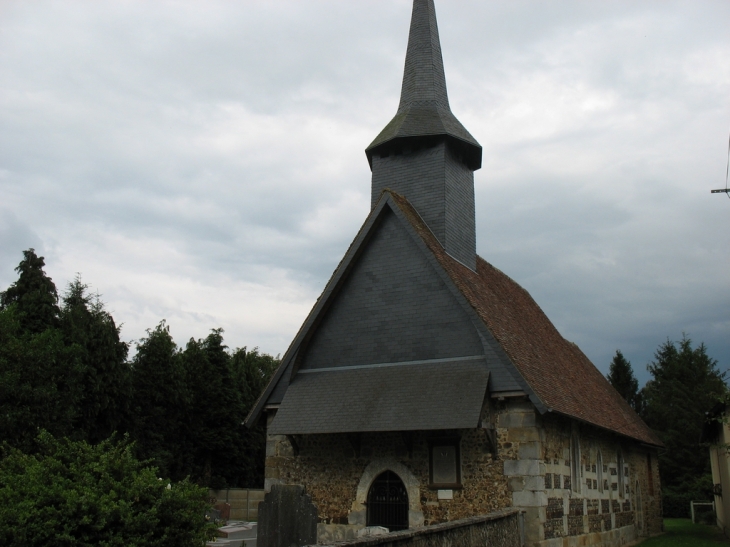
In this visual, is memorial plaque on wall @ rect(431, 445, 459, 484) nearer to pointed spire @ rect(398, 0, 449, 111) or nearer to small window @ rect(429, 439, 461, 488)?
small window @ rect(429, 439, 461, 488)

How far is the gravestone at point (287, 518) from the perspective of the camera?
8164 millimetres

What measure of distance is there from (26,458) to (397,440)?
6.87 metres

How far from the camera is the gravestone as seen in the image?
816 cm

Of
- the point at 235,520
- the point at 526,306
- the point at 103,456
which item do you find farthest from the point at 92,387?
the point at 103,456

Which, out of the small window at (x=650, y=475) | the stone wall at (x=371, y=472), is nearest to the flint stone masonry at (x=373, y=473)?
the stone wall at (x=371, y=472)

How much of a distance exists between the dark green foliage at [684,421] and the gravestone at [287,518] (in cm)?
3196

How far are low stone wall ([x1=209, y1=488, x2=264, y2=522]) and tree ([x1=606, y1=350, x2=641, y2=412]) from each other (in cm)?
3414

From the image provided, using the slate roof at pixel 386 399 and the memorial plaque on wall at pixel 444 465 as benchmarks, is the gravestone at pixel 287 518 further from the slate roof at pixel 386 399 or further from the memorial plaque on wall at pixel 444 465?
the memorial plaque on wall at pixel 444 465

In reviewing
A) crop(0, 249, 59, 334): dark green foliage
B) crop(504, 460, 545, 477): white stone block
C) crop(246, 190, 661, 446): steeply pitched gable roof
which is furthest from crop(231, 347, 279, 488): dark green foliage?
crop(504, 460, 545, 477): white stone block

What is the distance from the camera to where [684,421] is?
4250cm

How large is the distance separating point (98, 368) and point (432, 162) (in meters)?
18.3

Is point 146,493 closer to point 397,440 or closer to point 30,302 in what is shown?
point 397,440

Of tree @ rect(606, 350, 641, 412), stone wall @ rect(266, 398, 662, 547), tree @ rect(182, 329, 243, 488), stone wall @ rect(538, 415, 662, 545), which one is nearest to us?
stone wall @ rect(266, 398, 662, 547)

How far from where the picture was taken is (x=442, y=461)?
13.9 meters
